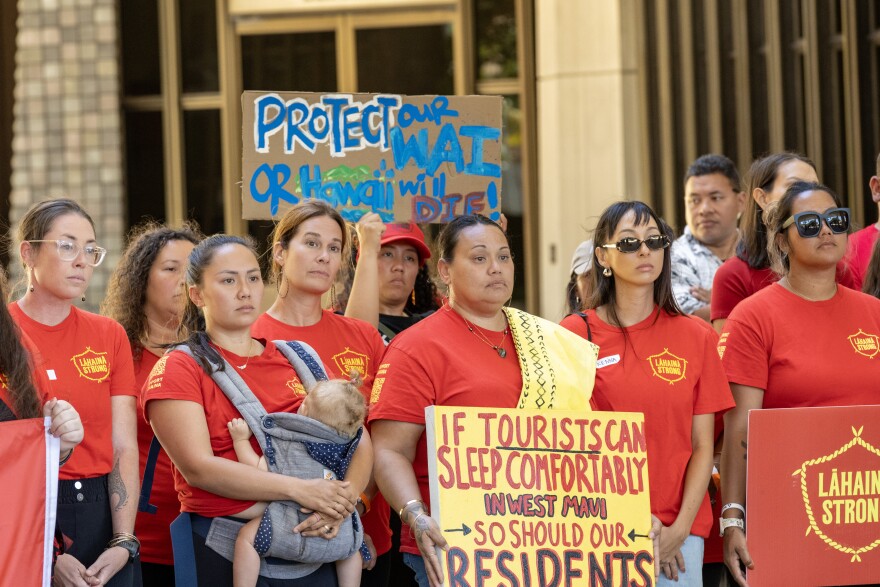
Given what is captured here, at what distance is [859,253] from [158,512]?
3.06 metres

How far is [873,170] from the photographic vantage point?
7215 mm

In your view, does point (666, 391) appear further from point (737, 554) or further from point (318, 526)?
point (318, 526)

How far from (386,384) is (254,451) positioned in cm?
47

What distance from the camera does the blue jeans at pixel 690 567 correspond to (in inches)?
158

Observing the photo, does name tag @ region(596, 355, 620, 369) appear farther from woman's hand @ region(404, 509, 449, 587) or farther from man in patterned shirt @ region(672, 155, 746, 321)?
man in patterned shirt @ region(672, 155, 746, 321)

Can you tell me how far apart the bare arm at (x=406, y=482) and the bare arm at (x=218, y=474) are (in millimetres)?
144

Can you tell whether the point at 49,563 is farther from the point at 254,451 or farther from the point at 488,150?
the point at 488,150

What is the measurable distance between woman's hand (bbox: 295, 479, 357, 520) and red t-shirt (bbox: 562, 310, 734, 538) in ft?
3.00

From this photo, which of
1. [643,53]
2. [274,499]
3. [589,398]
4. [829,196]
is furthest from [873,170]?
[274,499]

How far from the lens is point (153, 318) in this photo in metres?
4.71

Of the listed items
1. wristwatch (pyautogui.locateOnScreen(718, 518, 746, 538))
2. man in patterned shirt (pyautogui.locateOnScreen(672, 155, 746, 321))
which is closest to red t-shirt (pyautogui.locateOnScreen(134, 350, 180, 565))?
wristwatch (pyautogui.locateOnScreen(718, 518, 746, 538))

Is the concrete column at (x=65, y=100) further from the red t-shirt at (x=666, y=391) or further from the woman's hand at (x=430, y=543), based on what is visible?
the woman's hand at (x=430, y=543)

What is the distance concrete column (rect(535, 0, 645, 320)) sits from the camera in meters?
9.09

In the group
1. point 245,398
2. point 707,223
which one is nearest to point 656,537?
point 245,398
